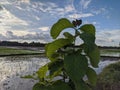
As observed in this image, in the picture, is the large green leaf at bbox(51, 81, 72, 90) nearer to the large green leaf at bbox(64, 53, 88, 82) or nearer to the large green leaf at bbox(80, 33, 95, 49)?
the large green leaf at bbox(64, 53, 88, 82)

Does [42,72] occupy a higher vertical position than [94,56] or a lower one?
lower

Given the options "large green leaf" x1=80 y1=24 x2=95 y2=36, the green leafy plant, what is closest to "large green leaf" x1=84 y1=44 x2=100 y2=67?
the green leafy plant

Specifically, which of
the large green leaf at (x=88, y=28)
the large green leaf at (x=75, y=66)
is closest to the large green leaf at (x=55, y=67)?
the large green leaf at (x=75, y=66)

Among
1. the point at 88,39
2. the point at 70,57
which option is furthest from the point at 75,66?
the point at 88,39

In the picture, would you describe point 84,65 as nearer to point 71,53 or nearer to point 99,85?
point 71,53

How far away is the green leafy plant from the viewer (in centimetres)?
205

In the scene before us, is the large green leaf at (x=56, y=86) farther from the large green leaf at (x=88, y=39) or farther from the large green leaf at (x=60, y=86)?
the large green leaf at (x=88, y=39)

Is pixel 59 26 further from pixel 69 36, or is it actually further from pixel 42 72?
pixel 42 72

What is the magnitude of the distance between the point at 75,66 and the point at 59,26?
0.31 metres

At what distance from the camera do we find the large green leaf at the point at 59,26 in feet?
7.05

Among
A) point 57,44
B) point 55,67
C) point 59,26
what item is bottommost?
point 55,67

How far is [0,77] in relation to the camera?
89.6 ft

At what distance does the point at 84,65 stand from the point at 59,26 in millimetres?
319

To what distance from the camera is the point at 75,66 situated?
204 cm
